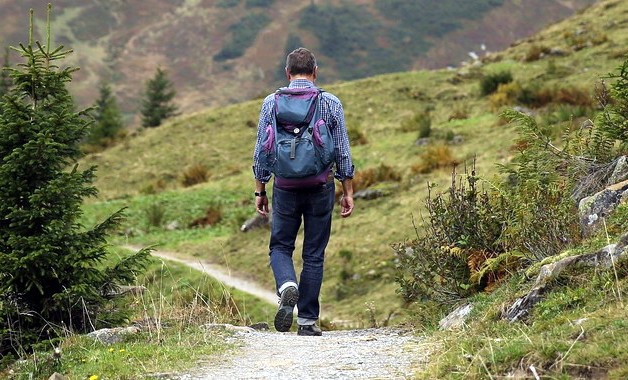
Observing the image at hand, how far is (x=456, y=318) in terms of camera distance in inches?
279

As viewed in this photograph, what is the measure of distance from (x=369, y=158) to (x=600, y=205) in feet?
48.8

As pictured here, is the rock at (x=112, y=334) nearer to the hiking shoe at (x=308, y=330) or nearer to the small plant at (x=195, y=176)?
the hiking shoe at (x=308, y=330)

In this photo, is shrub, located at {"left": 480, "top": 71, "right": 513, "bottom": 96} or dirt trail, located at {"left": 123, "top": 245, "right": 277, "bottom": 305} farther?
shrub, located at {"left": 480, "top": 71, "right": 513, "bottom": 96}

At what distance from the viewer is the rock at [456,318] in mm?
6809

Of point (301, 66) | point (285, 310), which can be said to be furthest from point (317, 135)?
point (285, 310)

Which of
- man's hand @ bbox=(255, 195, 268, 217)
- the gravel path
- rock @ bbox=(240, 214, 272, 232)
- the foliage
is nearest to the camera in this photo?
the gravel path

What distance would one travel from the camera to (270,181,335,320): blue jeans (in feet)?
24.4

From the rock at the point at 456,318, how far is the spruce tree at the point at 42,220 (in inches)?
126

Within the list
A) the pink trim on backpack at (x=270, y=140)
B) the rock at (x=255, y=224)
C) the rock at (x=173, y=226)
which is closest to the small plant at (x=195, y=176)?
the rock at (x=173, y=226)

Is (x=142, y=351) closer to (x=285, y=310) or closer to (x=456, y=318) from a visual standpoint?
(x=285, y=310)

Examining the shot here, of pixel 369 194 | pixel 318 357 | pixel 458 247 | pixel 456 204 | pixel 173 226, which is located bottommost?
pixel 173 226

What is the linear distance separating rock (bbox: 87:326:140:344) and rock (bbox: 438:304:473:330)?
2586 mm

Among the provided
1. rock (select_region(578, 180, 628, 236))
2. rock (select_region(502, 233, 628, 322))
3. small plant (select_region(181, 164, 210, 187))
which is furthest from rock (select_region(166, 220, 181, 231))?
rock (select_region(502, 233, 628, 322))

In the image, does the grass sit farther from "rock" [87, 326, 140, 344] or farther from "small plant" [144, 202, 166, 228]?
"small plant" [144, 202, 166, 228]
